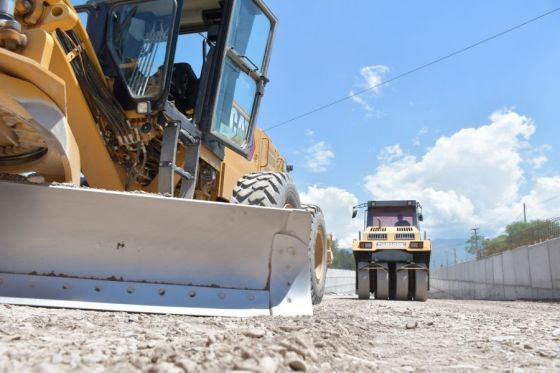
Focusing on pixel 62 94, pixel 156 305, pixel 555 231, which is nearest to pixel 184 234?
pixel 156 305

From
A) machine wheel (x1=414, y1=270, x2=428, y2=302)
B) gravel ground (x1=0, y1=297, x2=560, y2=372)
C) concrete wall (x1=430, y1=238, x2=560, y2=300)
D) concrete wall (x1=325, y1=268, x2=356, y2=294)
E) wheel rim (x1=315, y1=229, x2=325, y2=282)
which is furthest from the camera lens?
concrete wall (x1=325, y1=268, x2=356, y2=294)

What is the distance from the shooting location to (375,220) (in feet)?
43.1

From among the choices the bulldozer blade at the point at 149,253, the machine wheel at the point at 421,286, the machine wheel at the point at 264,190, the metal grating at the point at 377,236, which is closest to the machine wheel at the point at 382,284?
the machine wheel at the point at 421,286

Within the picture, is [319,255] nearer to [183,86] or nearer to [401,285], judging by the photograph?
[183,86]

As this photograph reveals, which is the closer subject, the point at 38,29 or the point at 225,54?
the point at 38,29

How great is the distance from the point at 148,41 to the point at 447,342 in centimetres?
328

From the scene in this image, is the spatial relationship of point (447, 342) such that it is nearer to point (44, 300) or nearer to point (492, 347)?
point (492, 347)

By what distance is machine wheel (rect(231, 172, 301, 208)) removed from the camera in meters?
4.25

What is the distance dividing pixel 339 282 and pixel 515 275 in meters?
12.4

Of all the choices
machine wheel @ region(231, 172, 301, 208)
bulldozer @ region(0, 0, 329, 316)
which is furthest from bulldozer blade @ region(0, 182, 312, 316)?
machine wheel @ region(231, 172, 301, 208)

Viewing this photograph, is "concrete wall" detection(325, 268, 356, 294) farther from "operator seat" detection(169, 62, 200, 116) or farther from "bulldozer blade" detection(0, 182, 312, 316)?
"bulldozer blade" detection(0, 182, 312, 316)

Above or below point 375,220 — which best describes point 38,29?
below

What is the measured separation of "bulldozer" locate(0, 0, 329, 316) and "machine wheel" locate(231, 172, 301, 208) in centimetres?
51

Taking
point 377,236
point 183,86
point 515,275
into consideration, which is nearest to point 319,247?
point 183,86
